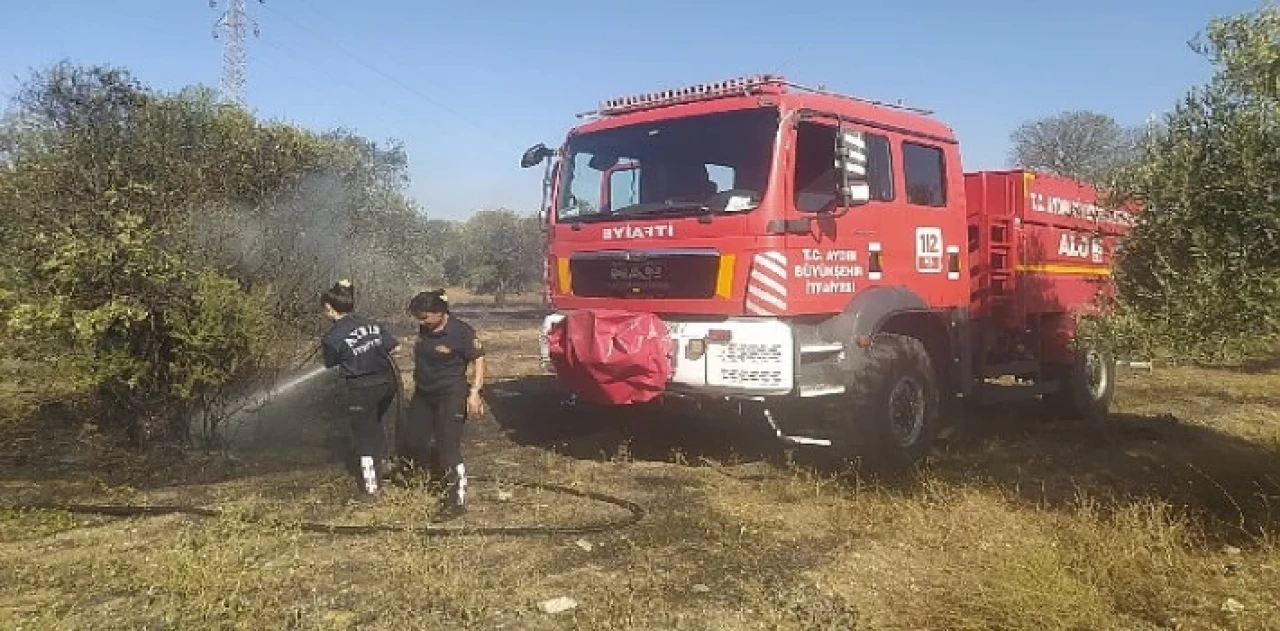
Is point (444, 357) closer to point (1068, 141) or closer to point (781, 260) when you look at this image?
point (781, 260)

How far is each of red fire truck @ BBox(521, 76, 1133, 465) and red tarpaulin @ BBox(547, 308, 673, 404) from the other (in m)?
0.01

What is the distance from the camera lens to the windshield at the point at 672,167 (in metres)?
6.52

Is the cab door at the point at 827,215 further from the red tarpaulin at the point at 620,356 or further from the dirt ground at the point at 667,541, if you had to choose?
the dirt ground at the point at 667,541

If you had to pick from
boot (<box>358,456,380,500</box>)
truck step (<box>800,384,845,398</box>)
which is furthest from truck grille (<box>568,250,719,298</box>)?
boot (<box>358,456,380,500</box>)

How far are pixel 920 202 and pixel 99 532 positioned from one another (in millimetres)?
6432

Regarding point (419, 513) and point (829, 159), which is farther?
point (829, 159)

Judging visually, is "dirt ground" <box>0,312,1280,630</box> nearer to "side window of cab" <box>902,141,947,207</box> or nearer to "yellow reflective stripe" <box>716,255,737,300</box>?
"yellow reflective stripe" <box>716,255,737,300</box>

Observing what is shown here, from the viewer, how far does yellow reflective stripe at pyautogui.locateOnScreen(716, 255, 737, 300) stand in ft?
21.1

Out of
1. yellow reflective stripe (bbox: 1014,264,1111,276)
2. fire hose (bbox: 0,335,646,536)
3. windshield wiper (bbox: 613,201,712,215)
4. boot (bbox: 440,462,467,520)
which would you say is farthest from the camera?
yellow reflective stripe (bbox: 1014,264,1111,276)

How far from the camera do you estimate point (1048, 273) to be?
8.95 metres

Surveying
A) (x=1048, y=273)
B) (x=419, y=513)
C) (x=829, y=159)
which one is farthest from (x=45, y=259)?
(x=1048, y=273)

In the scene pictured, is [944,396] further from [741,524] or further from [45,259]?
[45,259]

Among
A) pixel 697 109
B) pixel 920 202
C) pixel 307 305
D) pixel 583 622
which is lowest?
pixel 583 622

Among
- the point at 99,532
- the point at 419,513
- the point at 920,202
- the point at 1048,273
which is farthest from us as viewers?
the point at 1048,273
